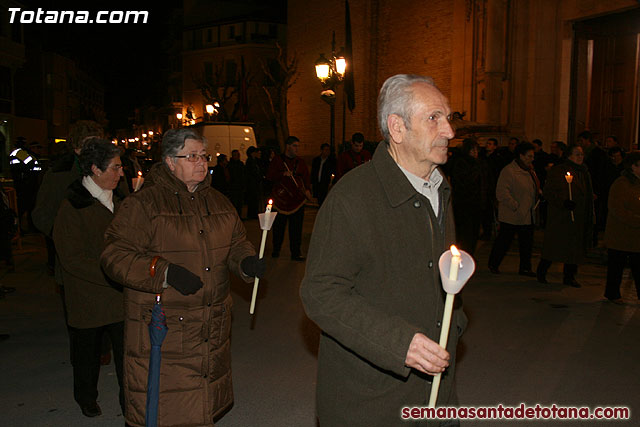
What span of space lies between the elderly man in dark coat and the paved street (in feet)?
7.69

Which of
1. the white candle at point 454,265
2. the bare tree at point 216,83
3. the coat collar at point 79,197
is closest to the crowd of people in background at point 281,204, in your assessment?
the coat collar at point 79,197

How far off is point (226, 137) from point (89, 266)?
16.4 meters

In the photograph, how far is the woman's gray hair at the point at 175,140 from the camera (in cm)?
379

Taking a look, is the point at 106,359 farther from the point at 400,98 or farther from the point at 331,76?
the point at 331,76

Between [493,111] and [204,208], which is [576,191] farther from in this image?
[493,111]

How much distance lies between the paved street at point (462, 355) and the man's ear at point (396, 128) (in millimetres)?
2823

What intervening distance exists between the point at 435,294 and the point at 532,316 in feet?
18.1

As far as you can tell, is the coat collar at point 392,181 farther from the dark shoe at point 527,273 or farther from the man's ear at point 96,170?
the dark shoe at point 527,273

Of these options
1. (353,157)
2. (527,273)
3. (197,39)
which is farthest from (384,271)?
(197,39)

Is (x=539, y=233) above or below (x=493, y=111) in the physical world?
below

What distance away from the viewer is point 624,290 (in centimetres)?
891

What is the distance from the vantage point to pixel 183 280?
3361mm

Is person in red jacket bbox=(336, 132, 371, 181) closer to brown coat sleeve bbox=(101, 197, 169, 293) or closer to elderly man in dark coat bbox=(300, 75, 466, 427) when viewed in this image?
brown coat sleeve bbox=(101, 197, 169, 293)

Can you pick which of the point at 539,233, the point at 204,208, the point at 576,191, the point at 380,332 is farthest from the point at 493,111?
the point at 380,332
